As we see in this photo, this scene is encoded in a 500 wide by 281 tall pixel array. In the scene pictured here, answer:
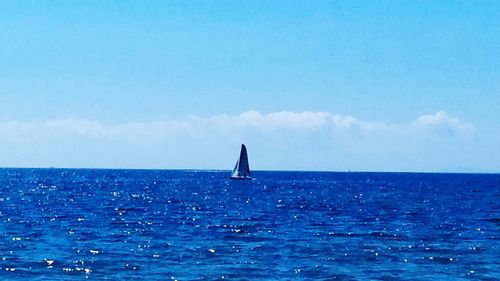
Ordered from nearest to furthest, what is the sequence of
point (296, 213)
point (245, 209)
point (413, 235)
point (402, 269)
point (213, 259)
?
point (402, 269) < point (213, 259) < point (413, 235) < point (296, 213) < point (245, 209)

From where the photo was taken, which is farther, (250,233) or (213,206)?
(213,206)

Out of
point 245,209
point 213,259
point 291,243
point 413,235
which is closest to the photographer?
point 213,259

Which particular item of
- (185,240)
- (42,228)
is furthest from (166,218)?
(185,240)

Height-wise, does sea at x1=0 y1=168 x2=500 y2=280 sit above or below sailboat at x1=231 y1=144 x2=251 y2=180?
below

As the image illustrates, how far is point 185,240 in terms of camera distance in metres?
48.5

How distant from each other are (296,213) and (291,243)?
28449 millimetres

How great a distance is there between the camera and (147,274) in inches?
1353

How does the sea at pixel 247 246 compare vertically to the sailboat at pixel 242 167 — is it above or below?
below

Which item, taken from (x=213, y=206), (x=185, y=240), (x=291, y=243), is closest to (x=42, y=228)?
(x=185, y=240)

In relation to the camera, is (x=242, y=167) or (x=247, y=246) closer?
(x=247, y=246)

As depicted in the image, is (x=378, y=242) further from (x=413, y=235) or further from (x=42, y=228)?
(x=42, y=228)

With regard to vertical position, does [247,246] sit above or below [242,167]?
below

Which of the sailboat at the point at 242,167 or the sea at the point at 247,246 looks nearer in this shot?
the sea at the point at 247,246

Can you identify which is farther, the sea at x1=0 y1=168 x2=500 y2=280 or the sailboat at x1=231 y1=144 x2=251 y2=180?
the sailboat at x1=231 y1=144 x2=251 y2=180
